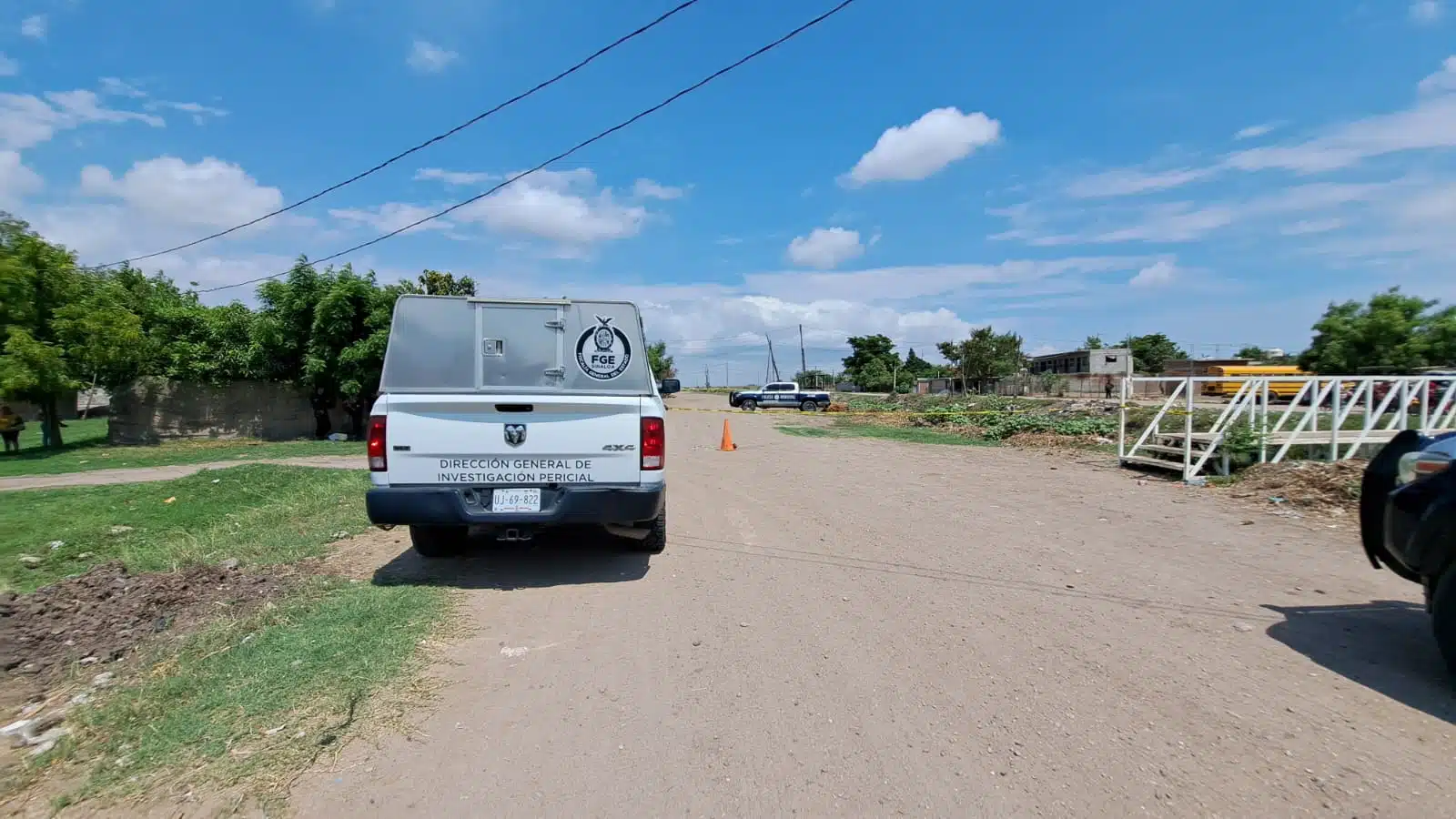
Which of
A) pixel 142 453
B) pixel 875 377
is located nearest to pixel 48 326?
pixel 142 453

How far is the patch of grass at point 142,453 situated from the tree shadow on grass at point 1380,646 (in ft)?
59.0

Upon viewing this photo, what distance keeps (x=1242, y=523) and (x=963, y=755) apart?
22.9ft

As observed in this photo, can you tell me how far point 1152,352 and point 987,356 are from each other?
28.0m

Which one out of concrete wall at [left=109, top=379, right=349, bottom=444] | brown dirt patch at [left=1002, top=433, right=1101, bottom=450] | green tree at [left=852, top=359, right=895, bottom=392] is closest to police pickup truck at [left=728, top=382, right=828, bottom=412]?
brown dirt patch at [left=1002, top=433, right=1101, bottom=450]

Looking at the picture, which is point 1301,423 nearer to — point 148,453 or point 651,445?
point 651,445

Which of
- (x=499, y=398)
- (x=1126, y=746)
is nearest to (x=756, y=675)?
(x=1126, y=746)

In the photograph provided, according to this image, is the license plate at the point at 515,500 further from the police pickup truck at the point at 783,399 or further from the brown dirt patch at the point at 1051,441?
the police pickup truck at the point at 783,399

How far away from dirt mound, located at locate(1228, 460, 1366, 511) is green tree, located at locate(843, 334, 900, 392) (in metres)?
68.4

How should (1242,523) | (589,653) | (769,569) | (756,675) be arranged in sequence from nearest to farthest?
(756,675)
(589,653)
(769,569)
(1242,523)

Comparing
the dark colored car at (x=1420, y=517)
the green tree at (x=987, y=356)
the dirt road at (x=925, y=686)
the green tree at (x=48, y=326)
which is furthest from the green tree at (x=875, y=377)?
the dark colored car at (x=1420, y=517)

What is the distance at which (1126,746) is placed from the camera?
3.10 m

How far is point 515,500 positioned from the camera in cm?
535

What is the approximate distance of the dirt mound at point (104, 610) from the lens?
4082 millimetres

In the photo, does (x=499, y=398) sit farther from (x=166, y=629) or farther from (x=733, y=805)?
(x=733, y=805)
